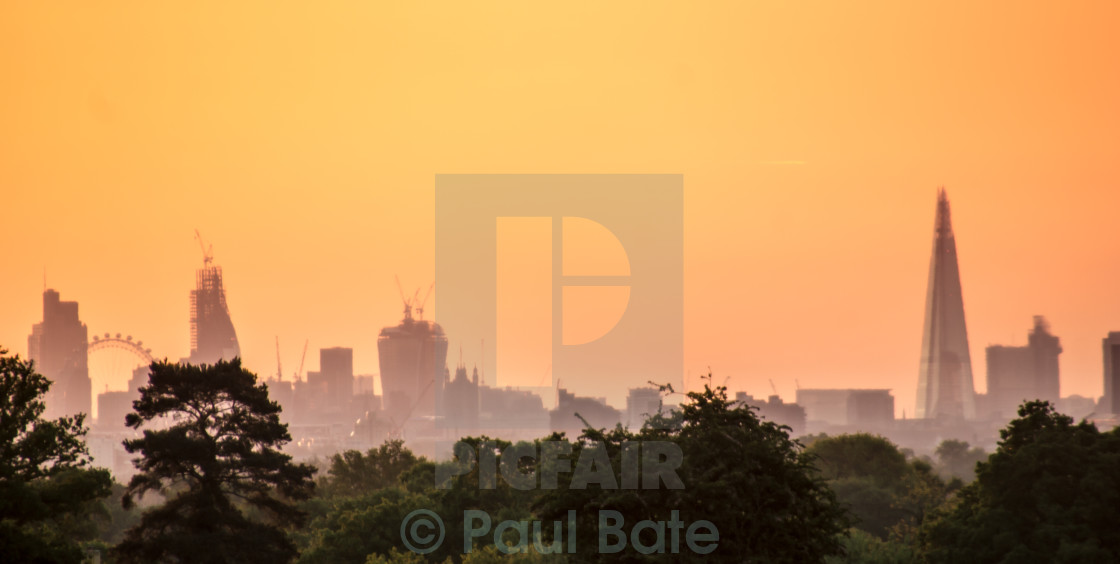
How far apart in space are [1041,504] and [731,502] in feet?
103

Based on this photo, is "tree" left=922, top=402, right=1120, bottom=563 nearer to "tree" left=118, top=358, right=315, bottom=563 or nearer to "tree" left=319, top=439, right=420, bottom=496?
"tree" left=118, top=358, right=315, bottom=563

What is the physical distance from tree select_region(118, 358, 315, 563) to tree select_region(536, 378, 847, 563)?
21.7 meters

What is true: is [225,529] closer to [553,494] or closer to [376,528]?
[376,528]

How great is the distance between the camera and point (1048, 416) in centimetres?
7819

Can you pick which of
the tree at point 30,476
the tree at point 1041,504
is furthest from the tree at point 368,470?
the tree at point 30,476

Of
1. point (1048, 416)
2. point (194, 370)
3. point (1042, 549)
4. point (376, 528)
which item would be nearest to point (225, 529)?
point (194, 370)

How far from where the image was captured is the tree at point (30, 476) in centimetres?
4997

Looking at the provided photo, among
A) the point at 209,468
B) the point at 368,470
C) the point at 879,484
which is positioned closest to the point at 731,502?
the point at 209,468

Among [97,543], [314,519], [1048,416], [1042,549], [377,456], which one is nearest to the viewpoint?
[1042,549]

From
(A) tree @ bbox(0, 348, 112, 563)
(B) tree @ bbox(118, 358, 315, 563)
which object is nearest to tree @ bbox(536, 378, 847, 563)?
(A) tree @ bbox(0, 348, 112, 563)

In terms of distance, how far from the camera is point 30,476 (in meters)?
53.8

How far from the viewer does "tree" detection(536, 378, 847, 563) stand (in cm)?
4903

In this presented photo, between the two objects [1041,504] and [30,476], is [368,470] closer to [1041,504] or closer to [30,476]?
[1041,504]

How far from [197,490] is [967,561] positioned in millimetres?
43567
